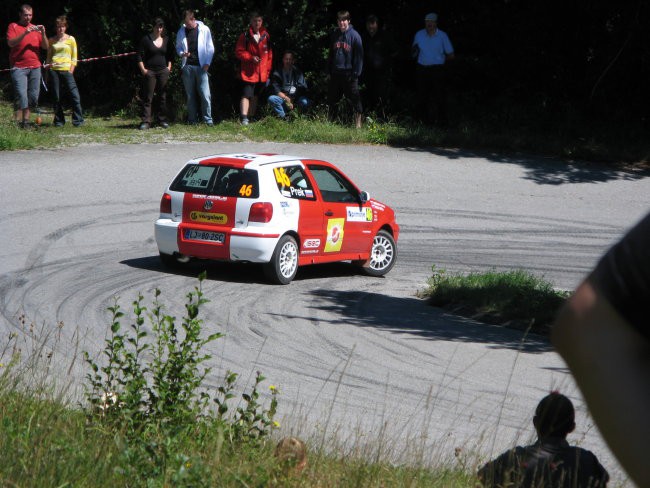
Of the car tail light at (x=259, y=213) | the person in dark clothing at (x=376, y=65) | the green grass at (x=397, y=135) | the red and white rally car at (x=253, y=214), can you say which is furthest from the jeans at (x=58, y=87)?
the car tail light at (x=259, y=213)

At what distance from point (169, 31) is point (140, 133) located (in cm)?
396

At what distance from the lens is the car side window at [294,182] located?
14.5 m

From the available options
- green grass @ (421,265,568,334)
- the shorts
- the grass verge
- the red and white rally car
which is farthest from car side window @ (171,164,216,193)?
the shorts

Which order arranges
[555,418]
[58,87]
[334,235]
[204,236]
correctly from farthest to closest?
[58,87]
[334,235]
[204,236]
[555,418]

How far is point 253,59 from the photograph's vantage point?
24109 mm

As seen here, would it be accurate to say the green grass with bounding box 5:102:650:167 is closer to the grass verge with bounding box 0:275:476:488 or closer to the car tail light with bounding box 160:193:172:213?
the car tail light with bounding box 160:193:172:213

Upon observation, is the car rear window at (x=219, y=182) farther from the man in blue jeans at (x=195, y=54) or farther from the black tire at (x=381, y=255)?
the man in blue jeans at (x=195, y=54)

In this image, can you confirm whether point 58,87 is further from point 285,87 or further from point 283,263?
point 283,263

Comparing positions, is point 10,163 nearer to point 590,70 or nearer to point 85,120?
point 85,120

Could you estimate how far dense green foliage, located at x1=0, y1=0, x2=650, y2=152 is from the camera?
25.8m

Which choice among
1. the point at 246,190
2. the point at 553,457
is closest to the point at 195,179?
the point at 246,190

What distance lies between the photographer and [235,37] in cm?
2591

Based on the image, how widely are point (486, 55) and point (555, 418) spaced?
75.5 ft

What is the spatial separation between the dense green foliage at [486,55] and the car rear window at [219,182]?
11315 millimetres
